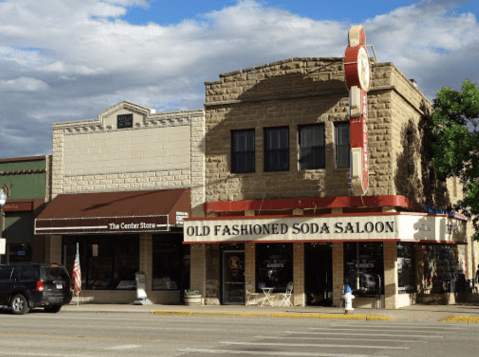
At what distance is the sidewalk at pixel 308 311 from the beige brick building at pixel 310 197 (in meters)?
1.24

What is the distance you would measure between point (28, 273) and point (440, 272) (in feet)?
58.7

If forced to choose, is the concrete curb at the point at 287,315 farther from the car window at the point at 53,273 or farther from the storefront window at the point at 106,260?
the storefront window at the point at 106,260

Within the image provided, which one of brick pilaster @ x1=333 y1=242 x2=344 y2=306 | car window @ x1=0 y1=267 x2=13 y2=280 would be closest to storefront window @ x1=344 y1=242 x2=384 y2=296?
brick pilaster @ x1=333 y1=242 x2=344 y2=306

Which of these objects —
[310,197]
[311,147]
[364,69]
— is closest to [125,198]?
[310,197]

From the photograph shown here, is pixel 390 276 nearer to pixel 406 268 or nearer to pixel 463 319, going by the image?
pixel 406 268

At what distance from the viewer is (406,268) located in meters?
27.1

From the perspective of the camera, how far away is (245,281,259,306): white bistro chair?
89.6 feet

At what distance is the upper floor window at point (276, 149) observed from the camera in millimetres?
27500

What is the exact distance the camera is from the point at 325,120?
26.7 m

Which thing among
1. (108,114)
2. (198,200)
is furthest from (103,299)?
(108,114)

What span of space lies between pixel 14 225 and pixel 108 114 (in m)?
7.08

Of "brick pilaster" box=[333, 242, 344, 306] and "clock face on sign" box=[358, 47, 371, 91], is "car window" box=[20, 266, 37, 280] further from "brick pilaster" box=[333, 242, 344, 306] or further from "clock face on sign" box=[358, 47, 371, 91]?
"clock face on sign" box=[358, 47, 371, 91]

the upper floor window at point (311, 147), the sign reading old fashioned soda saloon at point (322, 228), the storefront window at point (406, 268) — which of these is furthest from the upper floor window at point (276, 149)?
the storefront window at point (406, 268)

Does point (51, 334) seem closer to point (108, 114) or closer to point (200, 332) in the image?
point (200, 332)
